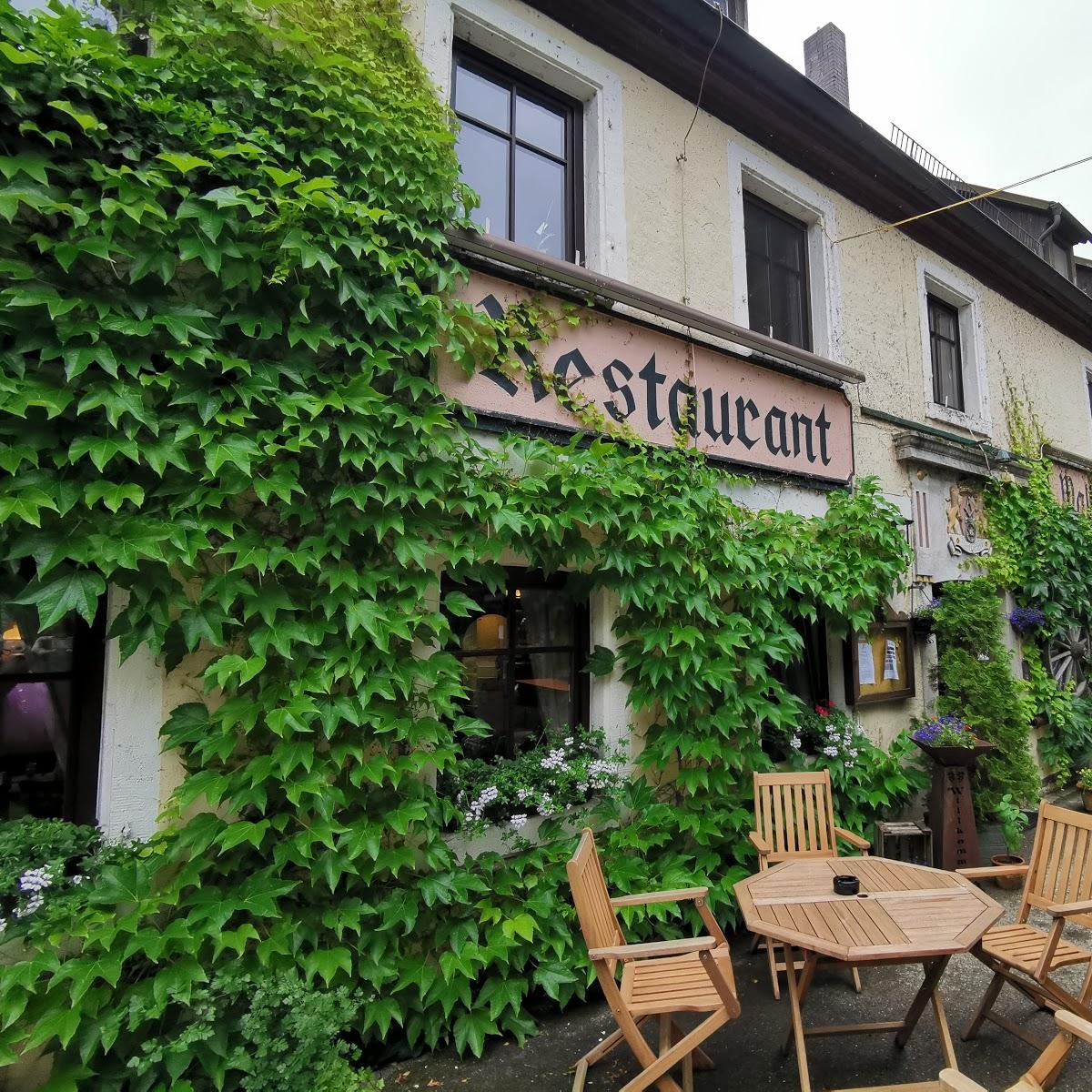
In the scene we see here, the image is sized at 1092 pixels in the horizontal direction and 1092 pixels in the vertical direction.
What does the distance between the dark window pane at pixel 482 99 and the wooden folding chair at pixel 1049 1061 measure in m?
4.65

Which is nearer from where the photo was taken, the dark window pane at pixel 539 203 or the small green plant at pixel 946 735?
the dark window pane at pixel 539 203

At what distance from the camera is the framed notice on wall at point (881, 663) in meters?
5.18

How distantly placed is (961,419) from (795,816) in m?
4.98

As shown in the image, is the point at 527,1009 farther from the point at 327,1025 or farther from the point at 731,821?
the point at 731,821

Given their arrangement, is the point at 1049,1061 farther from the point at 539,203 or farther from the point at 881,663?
the point at 539,203

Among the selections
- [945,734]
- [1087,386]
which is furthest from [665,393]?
[1087,386]

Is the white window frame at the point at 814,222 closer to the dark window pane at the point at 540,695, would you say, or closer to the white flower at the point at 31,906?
the dark window pane at the point at 540,695

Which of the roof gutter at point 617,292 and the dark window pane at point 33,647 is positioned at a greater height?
the roof gutter at point 617,292

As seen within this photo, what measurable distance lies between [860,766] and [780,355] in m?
2.99

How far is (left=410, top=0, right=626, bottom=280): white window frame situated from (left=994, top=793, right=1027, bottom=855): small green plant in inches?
187


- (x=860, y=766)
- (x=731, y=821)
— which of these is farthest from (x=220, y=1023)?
(x=860, y=766)

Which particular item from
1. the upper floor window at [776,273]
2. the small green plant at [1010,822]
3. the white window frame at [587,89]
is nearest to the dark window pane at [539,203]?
the white window frame at [587,89]

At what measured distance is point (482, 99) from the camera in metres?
3.95

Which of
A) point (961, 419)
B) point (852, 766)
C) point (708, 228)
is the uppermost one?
point (708, 228)
